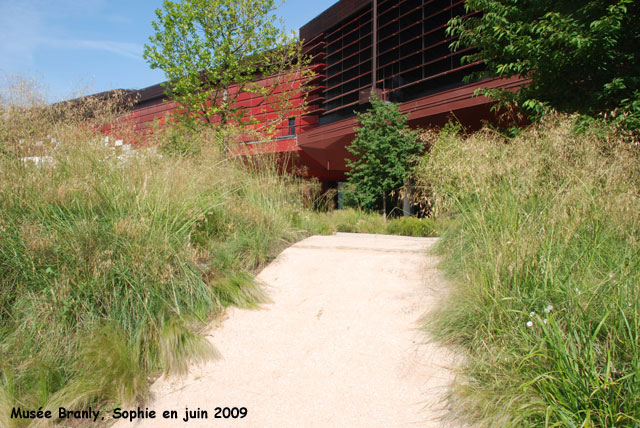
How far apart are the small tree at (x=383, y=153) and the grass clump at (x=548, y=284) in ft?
25.4

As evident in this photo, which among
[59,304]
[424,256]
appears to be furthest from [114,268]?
[424,256]

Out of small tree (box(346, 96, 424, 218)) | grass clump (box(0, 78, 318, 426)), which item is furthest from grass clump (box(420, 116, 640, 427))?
small tree (box(346, 96, 424, 218))

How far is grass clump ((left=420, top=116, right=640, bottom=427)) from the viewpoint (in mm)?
2119

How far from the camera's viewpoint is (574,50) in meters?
5.66

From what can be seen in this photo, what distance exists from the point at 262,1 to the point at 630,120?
11061 mm

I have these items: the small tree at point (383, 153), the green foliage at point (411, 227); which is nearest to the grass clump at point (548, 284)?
the green foliage at point (411, 227)

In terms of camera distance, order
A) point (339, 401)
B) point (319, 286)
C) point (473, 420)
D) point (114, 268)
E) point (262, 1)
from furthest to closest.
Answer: point (262, 1)
point (319, 286)
point (114, 268)
point (339, 401)
point (473, 420)

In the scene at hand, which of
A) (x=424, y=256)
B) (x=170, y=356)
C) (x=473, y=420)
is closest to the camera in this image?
(x=473, y=420)

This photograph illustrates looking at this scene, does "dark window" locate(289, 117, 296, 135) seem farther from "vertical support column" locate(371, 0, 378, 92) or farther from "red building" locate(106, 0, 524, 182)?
"vertical support column" locate(371, 0, 378, 92)

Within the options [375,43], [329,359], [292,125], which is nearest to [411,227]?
[329,359]

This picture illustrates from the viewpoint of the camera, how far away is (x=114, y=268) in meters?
3.54

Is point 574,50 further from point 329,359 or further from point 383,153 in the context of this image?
point 383,153

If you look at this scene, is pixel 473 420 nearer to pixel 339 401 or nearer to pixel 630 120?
pixel 339 401

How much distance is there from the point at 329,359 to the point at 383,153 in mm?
10240
